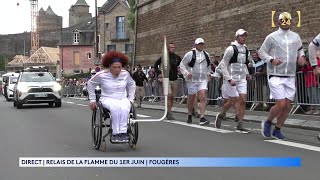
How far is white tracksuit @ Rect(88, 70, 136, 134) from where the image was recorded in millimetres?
8641

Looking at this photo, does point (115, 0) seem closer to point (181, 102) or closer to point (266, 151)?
point (181, 102)

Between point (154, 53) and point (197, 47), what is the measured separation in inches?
1031

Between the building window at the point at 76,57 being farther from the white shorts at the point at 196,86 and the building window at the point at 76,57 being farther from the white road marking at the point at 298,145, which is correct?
the white road marking at the point at 298,145

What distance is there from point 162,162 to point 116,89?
1729mm

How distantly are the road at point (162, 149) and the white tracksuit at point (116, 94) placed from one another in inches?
19.6

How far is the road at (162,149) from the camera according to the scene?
690 centimetres

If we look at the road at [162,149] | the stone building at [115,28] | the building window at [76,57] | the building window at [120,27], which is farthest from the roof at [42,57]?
the road at [162,149]

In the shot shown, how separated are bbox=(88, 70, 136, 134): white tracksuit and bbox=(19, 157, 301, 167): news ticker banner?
0.78m

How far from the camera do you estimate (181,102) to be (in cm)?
2208

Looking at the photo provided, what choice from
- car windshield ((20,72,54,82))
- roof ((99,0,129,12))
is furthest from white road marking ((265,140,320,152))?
roof ((99,0,129,12))

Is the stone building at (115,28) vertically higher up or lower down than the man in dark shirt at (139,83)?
higher up

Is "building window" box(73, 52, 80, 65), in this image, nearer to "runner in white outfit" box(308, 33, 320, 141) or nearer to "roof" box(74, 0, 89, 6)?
"roof" box(74, 0, 89, 6)

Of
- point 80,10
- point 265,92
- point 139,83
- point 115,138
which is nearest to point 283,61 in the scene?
point 115,138

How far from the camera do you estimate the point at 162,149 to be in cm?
898
